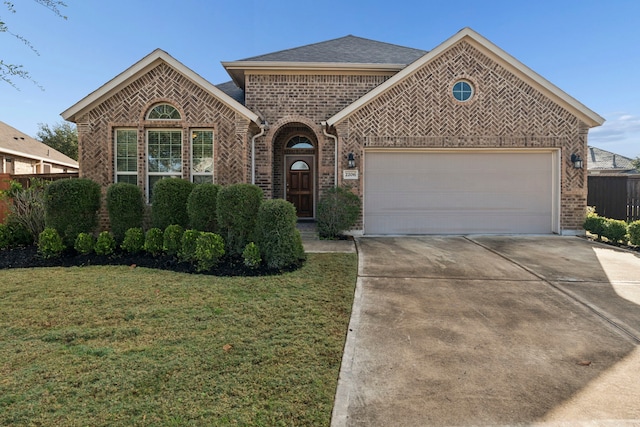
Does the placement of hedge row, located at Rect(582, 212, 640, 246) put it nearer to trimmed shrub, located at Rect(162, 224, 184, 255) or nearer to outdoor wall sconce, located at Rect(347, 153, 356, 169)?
outdoor wall sconce, located at Rect(347, 153, 356, 169)

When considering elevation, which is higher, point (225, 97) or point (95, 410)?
point (225, 97)

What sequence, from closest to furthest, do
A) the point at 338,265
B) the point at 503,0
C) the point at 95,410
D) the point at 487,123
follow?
the point at 95,410 < the point at 338,265 < the point at 487,123 < the point at 503,0

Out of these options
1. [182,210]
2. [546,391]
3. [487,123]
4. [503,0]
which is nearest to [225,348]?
[546,391]

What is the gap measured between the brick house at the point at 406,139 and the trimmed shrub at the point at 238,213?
256 centimetres

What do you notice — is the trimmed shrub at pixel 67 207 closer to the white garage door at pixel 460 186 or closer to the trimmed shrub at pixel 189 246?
the trimmed shrub at pixel 189 246

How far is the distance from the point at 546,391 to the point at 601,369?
2.62ft

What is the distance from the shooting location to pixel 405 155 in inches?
393

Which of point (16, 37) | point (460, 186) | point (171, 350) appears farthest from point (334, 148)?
point (171, 350)

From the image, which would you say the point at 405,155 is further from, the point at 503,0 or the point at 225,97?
the point at 503,0

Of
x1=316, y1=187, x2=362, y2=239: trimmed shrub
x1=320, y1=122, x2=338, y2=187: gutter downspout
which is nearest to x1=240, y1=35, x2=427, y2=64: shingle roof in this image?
x1=320, y1=122, x2=338, y2=187: gutter downspout

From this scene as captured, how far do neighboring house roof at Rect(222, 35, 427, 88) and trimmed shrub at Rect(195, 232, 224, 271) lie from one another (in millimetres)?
6553

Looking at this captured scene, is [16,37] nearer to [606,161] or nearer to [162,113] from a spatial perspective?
[162,113]

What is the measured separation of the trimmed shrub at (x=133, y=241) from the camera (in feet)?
23.5

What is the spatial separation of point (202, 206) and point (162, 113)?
12.8 ft
